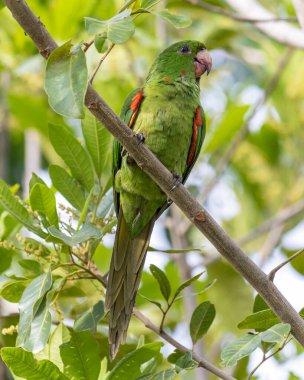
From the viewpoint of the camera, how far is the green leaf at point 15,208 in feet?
8.49

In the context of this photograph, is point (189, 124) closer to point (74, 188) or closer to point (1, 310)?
point (74, 188)

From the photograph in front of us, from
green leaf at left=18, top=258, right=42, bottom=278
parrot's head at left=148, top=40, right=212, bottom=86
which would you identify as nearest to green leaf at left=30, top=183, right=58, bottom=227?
green leaf at left=18, top=258, right=42, bottom=278

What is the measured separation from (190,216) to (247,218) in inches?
107

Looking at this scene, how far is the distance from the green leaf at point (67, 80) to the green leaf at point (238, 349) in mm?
875

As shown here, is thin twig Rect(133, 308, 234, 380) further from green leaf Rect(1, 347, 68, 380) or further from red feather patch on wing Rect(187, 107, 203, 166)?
red feather patch on wing Rect(187, 107, 203, 166)

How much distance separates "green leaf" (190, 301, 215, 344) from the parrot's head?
4.08ft

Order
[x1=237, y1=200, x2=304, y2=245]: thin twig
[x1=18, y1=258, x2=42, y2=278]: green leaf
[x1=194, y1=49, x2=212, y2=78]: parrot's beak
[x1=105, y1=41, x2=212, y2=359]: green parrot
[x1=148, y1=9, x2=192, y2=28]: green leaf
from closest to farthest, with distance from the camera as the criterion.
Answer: [x1=148, y1=9, x2=192, y2=28]: green leaf, [x1=18, y1=258, x2=42, y2=278]: green leaf, [x1=105, y1=41, x2=212, y2=359]: green parrot, [x1=194, y1=49, x2=212, y2=78]: parrot's beak, [x1=237, y1=200, x2=304, y2=245]: thin twig

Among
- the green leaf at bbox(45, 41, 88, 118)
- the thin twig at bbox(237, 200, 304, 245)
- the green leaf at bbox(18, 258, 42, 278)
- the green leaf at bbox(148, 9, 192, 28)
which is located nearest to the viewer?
the green leaf at bbox(45, 41, 88, 118)

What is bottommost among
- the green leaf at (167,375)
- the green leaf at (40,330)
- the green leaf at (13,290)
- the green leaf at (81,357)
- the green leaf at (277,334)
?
the green leaf at (277,334)

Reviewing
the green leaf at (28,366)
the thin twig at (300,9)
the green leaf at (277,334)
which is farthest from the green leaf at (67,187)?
the thin twig at (300,9)

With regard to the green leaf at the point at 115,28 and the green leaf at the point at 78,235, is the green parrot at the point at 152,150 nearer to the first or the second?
the green leaf at the point at 78,235

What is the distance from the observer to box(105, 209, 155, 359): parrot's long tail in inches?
108

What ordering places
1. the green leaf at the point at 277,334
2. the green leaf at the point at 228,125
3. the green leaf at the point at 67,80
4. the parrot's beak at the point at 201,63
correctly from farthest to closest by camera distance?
the green leaf at the point at 228,125 < the parrot's beak at the point at 201,63 < the green leaf at the point at 277,334 < the green leaf at the point at 67,80

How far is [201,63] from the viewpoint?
12.3 feet
